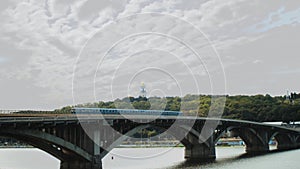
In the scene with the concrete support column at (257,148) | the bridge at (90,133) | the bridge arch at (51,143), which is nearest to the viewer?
the bridge arch at (51,143)

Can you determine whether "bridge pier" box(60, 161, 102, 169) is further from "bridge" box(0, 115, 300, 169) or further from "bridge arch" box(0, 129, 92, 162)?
"bridge arch" box(0, 129, 92, 162)

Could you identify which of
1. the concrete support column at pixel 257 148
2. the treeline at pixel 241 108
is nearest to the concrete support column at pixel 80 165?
the concrete support column at pixel 257 148

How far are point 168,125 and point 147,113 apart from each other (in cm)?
570

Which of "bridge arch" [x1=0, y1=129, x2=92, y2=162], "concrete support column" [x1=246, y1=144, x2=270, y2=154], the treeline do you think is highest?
the treeline

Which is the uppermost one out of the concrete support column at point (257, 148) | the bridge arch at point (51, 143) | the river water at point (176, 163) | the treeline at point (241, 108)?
the treeline at point (241, 108)

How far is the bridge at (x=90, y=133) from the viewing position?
53344 millimetres

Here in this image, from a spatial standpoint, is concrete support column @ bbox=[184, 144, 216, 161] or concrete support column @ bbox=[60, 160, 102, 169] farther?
concrete support column @ bbox=[184, 144, 216, 161]

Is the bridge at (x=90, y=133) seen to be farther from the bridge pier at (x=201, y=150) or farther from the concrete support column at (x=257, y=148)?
the concrete support column at (x=257, y=148)

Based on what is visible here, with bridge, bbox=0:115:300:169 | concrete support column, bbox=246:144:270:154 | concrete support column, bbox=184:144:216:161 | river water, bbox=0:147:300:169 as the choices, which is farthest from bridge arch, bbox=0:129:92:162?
concrete support column, bbox=246:144:270:154

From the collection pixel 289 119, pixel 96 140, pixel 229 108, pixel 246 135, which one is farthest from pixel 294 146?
pixel 96 140

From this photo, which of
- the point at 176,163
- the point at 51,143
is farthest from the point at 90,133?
the point at 176,163

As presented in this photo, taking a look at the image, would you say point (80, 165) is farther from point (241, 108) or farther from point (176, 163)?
point (241, 108)

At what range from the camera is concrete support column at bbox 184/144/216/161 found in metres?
96.9

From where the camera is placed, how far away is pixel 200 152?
98750 millimetres
